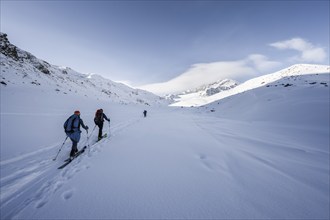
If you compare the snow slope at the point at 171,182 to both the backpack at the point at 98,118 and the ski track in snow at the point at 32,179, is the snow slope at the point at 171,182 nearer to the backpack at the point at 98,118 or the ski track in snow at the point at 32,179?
the ski track in snow at the point at 32,179

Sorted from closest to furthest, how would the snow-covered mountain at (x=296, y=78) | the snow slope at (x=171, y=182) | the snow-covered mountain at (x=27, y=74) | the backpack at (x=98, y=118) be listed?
the snow slope at (x=171, y=182) < the backpack at (x=98, y=118) < the snow-covered mountain at (x=296, y=78) < the snow-covered mountain at (x=27, y=74)

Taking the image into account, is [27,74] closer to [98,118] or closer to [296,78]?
[98,118]

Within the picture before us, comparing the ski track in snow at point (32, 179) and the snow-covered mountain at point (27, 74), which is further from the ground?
the snow-covered mountain at point (27, 74)

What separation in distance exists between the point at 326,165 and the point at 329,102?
36.3 feet

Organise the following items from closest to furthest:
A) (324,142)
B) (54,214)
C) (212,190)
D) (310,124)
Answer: (54,214) → (212,190) → (324,142) → (310,124)

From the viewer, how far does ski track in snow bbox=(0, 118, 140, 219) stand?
360cm

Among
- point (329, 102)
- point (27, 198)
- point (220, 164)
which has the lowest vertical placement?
point (27, 198)

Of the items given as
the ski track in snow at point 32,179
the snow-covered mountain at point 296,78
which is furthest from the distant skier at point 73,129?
the snow-covered mountain at point 296,78

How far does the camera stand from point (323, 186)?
394cm

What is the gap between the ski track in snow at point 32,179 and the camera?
3.60m

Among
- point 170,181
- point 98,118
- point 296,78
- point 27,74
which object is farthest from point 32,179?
point 296,78

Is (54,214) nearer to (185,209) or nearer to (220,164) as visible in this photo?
(185,209)

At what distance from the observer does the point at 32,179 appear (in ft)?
15.6

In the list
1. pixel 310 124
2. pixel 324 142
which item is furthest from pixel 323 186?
pixel 310 124
